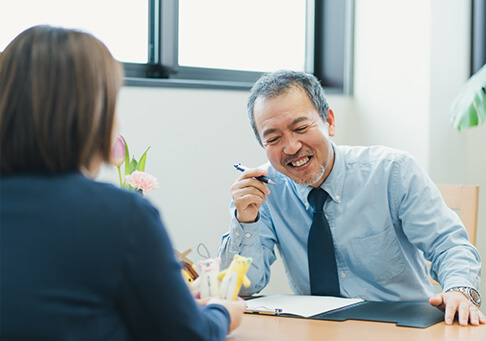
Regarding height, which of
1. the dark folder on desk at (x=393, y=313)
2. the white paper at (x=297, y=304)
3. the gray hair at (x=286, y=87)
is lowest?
the white paper at (x=297, y=304)

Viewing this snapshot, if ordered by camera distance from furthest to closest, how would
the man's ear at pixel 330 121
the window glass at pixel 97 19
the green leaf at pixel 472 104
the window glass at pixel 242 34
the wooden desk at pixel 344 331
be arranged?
the window glass at pixel 242 34
the green leaf at pixel 472 104
the window glass at pixel 97 19
the man's ear at pixel 330 121
the wooden desk at pixel 344 331

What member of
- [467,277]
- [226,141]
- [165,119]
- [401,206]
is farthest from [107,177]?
[467,277]

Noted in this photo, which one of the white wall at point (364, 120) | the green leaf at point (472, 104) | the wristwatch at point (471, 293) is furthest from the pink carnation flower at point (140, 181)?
the green leaf at point (472, 104)

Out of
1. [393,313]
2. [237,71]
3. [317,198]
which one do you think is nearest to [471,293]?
[393,313]

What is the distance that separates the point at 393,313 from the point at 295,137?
0.64 meters

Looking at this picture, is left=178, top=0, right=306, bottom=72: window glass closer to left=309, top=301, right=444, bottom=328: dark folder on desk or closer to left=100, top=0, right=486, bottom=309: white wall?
left=100, top=0, right=486, bottom=309: white wall

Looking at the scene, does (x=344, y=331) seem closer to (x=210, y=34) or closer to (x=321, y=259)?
(x=321, y=259)

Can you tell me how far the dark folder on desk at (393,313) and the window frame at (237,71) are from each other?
134 centimetres

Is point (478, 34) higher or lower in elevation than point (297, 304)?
higher

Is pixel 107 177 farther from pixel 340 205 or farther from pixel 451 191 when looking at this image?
pixel 451 191

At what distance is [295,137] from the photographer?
198cm

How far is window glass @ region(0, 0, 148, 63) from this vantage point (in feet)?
8.00

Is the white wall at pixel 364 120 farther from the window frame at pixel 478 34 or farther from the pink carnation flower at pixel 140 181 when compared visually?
the pink carnation flower at pixel 140 181

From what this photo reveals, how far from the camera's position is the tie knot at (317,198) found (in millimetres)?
1995
